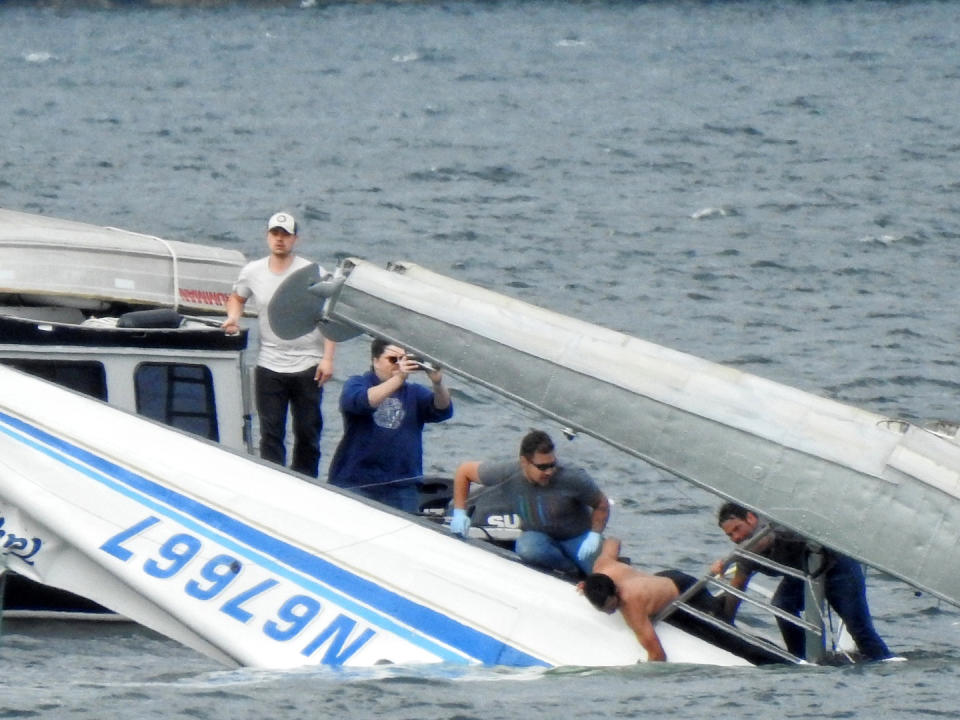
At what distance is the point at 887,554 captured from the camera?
32.6 feet

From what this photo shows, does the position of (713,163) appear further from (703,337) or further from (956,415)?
(956,415)

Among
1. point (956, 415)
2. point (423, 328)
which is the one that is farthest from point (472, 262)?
point (423, 328)

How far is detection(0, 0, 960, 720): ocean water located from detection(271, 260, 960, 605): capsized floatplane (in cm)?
106

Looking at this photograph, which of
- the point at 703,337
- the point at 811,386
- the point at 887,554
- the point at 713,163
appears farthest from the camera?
the point at 713,163

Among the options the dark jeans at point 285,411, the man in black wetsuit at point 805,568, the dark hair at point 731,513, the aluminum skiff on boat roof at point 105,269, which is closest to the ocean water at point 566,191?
the man in black wetsuit at point 805,568

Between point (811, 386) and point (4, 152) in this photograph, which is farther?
point (4, 152)

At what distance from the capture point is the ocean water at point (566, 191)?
430 inches

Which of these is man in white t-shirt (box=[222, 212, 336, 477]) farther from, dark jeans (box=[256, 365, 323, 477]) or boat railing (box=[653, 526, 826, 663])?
boat railing (box=[653, 526, 826, 663])

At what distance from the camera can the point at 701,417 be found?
10.2 m

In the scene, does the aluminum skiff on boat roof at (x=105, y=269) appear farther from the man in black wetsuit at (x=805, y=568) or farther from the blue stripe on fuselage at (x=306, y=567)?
the man in black wetsuit at (x=805, y=568)

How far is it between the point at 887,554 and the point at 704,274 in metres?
21.0

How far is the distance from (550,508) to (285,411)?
91.5 inches

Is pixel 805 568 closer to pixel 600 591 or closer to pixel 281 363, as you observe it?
pixel 600 591

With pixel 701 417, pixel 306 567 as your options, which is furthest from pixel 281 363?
pixel 701 417
